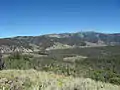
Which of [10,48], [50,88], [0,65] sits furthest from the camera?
[10,48]

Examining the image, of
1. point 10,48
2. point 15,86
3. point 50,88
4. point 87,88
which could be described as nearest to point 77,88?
point 87,88

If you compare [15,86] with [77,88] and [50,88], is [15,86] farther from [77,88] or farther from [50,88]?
[77,88]

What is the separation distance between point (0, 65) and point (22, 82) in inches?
343

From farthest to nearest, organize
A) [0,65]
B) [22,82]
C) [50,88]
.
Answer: [0,65] < [22,82] < [50,88]

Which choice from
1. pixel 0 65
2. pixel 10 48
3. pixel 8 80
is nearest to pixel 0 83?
pixel 8 80

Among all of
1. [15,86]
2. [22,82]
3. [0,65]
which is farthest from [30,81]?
[0,65]

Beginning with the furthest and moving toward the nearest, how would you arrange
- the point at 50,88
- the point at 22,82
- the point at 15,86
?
1. the point at 22,82
2. the point at 15,86
3. the point at 50,88

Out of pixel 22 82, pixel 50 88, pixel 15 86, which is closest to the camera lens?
pixel 50 88

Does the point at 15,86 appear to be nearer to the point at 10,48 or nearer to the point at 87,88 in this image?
the point at 87,88

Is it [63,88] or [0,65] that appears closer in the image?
[63,88]

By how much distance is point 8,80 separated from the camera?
400 inches

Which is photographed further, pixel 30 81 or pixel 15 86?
pixel 30 81

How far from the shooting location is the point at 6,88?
8672 mm

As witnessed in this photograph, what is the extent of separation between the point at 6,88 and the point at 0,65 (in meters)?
9.48
